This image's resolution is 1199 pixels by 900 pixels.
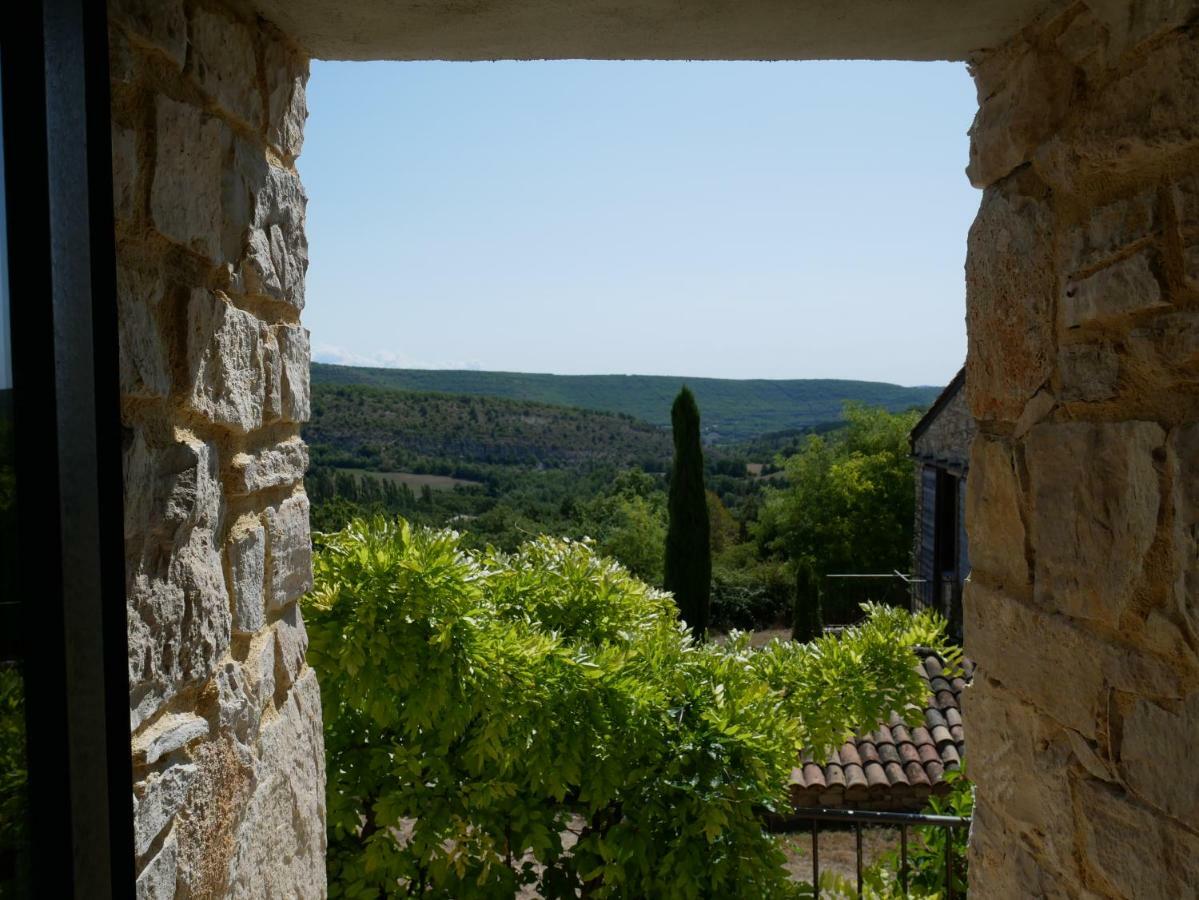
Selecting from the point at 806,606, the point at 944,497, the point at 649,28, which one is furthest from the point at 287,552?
the point at 806,606

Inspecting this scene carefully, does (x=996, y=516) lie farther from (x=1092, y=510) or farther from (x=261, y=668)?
(x=261, y=668)

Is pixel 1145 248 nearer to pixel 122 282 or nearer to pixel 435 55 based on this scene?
pixel 435 55

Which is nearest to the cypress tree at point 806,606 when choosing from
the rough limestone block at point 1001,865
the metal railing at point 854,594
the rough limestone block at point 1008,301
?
the metal railing at point 854,594

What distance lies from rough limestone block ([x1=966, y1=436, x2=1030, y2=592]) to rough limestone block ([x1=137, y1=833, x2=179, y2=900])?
1136mm

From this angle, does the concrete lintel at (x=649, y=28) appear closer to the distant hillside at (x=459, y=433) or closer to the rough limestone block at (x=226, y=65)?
the rough limestone block at (x=226, y=65)

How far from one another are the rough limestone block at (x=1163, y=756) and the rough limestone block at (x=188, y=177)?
1.19 m

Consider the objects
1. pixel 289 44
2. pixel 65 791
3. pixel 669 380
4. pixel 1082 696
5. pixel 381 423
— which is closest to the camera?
pixel 65 791

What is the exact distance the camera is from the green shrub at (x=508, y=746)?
3.09 meters

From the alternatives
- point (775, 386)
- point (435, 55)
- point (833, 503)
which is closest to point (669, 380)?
point (775, 386)

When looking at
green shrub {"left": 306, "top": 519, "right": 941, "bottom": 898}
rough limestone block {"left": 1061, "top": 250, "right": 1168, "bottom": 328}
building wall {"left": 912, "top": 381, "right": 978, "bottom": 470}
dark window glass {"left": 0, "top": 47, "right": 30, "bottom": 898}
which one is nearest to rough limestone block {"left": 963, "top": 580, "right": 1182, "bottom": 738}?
rough limestone block {"left": 1061, "top": 250, "right": 1168, "bottom": 328}

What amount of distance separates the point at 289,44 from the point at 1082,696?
1371mm

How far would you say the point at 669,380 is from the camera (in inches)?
1875

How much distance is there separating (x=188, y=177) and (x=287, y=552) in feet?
1.87

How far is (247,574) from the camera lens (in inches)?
48.6
